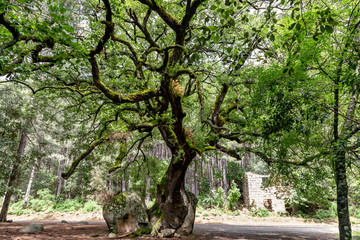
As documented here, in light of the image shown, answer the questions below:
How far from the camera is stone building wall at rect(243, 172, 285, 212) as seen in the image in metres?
19.8

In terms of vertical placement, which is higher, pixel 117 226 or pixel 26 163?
pixel 26 163

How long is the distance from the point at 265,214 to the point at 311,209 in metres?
4.43

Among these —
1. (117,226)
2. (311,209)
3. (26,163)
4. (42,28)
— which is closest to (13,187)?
(26,163)

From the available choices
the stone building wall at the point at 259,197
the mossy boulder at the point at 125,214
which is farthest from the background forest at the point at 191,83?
the stone building wall at the point at 259,197

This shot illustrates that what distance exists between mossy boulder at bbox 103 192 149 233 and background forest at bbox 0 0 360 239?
1062 millimetres

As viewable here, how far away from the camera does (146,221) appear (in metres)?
8.52

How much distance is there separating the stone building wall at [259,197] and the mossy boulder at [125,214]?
14.3 m

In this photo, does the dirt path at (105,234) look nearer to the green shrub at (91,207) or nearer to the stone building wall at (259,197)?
the stone building wall at (259,197)

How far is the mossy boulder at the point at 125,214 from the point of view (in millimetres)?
8164

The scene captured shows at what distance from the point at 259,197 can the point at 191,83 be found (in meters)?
16.8

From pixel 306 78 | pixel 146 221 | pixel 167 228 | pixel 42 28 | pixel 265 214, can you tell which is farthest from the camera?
pixel 265 214

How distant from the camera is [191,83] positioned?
8.53 metres

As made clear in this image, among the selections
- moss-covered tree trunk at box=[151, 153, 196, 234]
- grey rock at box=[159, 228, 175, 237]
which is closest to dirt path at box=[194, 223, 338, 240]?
moss-covered tree trunk at box=[151, 153, 196, 234]

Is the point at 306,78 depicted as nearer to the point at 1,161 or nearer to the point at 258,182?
the point at 1,161
